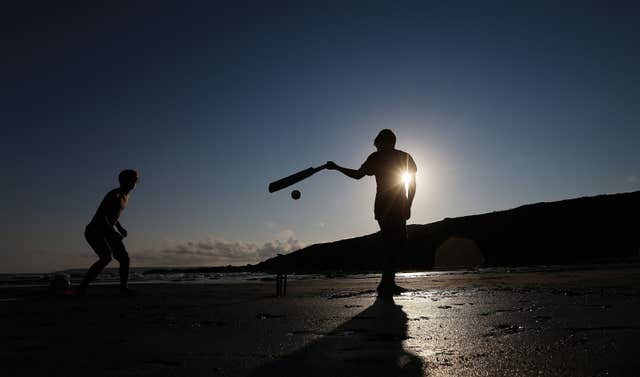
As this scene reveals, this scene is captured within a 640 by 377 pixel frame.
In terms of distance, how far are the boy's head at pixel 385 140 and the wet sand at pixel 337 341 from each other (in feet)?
10.7

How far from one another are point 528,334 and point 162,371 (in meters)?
2.28

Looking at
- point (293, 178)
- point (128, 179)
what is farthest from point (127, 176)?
point (293, 178)

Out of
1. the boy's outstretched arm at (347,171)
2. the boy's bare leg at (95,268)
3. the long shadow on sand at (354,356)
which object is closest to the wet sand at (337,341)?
the long shadow on sand at (354,356)

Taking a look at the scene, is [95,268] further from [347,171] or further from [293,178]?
[347,171]

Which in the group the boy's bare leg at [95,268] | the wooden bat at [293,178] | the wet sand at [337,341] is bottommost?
the wet sand at [337,341]

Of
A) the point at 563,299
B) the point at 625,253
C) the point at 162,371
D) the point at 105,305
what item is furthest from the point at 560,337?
the point at 625,253

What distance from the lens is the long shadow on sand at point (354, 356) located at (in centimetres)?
220

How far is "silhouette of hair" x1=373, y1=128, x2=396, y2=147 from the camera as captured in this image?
7750mm

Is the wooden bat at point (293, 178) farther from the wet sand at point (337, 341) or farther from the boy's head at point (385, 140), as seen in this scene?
the wet sand at point (337, 341)

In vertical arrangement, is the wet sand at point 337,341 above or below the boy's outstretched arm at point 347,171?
below

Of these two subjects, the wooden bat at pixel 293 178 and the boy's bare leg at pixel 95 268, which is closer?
the wooden bat at pixel 293 178

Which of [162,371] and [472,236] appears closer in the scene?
[162,371]

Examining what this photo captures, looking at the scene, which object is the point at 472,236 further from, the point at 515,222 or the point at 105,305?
the point at 105,305

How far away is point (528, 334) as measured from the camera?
3.12 meters
